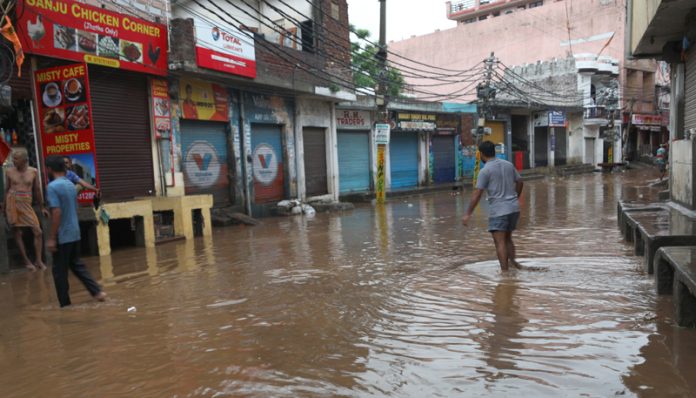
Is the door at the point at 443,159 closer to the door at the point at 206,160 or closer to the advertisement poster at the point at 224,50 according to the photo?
the door at the point at 206,160

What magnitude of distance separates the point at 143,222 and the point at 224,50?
546 centimetres

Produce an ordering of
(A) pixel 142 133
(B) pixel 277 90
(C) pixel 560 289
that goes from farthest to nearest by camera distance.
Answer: (B) pixel 277 90 < (A) pixel 142 133 < (C) pixel 560 289

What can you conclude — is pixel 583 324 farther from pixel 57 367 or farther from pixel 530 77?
pixel 530 77

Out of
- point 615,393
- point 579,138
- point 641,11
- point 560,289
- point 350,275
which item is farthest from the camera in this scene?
point 579,138

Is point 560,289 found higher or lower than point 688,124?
lower

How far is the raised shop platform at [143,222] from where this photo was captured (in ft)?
29.3

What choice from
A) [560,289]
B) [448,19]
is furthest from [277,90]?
[448,19]

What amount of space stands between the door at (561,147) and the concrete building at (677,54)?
83.1 feet

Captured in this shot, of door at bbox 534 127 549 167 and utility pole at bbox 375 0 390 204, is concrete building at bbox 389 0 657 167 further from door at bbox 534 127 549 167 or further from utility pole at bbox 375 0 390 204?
utility pole at bbox 375 0 390 204

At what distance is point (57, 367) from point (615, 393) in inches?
144

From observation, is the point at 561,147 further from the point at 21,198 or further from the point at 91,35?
the point at 21,198

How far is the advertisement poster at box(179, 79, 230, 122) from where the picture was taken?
1348 cm

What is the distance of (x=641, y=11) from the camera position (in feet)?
30.8

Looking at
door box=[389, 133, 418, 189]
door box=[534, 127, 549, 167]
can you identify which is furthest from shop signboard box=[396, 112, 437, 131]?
door box=[534, 127, 549, 167]
